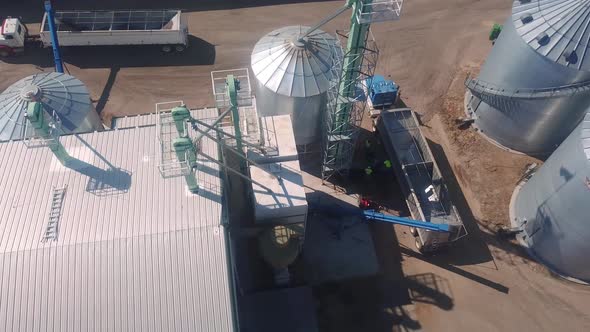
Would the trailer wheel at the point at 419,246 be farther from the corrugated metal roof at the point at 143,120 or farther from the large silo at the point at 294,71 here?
the corrugated metal roof at the point at 143,120

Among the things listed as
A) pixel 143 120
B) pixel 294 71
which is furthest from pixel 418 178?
pixel 143 120

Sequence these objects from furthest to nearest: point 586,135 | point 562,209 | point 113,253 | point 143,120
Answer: point 143,120
point 562,209
point 586,135
point 113,253

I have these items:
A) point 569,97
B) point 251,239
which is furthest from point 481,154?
point 251,239

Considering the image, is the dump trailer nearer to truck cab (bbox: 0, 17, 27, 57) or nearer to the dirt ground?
the dirt ground

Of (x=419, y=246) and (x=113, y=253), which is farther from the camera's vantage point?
(x=419, y=246)

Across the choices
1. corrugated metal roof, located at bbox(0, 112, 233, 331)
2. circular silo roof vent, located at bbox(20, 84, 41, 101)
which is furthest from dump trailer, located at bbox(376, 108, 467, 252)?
circular silo roof vent, located at bbox(20, 84, 41, 101)

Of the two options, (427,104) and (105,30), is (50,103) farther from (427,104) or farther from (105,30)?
(427,104)

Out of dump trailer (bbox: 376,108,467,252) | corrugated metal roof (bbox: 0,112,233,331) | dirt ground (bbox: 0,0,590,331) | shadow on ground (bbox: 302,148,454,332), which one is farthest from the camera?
dump trailer (bbox: 376,108,467,252)
